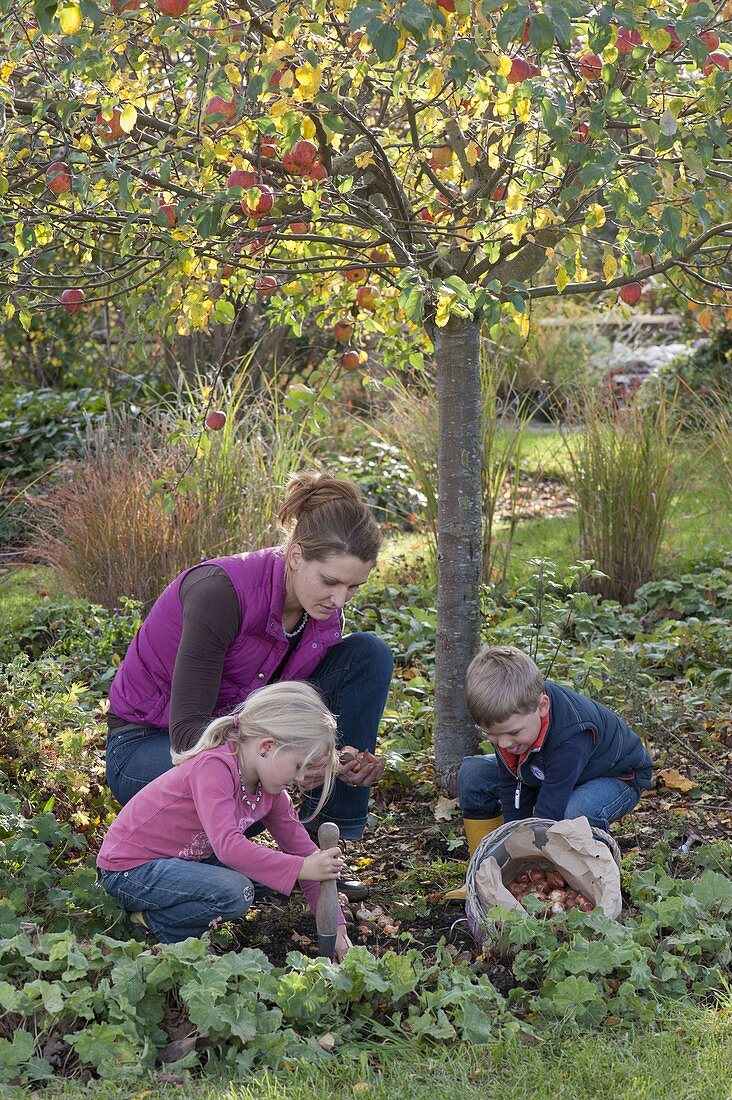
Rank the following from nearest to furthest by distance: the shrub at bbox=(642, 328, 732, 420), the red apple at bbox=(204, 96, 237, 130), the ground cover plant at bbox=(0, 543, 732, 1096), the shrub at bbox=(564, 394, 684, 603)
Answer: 1. the ground cover plant at bbox=(0, 543, 732, 1096)
2. the red apple at bbox=(204, 96, 237, 130)
3. the shrub at bbox=(564, 394, 684, 603)
4. the shrub at bbox=(642, 328, 732, 420)

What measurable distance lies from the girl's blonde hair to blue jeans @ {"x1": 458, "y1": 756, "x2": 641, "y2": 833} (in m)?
0.76

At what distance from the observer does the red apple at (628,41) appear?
2.60 m

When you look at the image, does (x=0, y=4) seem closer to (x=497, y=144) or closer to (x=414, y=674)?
(x=497, y=144)

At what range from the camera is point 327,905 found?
2725 mm

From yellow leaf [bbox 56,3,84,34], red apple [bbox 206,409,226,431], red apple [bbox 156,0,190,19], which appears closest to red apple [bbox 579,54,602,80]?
red apple [bbox 156,0,190,19]

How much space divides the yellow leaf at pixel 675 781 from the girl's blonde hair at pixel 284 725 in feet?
5.19

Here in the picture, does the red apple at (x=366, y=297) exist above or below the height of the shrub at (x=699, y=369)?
above

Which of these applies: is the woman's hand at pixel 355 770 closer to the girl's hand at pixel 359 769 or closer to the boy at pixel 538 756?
the girl's hand at pixel 359 769

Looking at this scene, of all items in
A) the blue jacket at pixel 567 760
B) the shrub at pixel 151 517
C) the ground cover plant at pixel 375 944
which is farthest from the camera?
the shrub at pixel 151 517

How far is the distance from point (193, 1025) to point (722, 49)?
2552 mm

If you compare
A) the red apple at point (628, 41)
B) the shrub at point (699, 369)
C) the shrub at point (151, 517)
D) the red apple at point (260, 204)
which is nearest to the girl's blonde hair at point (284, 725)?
the red apple at point (260, 204)

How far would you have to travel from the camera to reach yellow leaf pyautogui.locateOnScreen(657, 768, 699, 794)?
3910 millimetres

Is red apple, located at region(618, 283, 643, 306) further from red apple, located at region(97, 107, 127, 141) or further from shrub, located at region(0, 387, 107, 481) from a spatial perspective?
shrub, located at region(0, 387, 107, 481)

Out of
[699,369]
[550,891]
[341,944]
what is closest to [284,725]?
[341,944]
